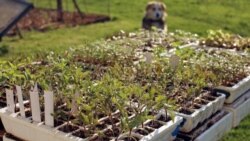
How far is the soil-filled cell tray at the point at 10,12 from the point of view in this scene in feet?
22.0

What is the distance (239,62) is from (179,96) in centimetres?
106

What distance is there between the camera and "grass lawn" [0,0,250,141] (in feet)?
25.2

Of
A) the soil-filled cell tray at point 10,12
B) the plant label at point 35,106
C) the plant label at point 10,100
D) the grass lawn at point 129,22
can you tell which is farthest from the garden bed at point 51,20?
the plant label at point 35,106

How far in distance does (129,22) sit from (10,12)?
12.3 ft

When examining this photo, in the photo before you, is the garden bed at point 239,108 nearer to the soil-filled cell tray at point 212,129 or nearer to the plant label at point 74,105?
the soil-filled cell tray at point 212,129

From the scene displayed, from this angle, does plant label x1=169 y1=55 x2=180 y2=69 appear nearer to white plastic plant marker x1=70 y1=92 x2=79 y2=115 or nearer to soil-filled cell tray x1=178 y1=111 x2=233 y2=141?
soil-filled cell tray x1=178 y1=111 x2=233 y2=141

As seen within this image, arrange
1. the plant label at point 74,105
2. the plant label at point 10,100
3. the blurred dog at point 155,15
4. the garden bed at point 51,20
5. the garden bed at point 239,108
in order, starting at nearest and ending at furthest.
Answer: the plant label at point 74,105 < the plant label at point 10,100 < the garden bed at point 239,108 < the blurred dog at point 155,15 < the garden bed at point 51,20

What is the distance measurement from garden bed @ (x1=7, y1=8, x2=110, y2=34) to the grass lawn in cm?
40

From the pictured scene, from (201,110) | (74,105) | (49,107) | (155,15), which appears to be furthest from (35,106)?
(155,15)

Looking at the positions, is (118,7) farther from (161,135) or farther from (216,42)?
(161,135)

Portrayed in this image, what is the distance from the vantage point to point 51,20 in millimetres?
10203

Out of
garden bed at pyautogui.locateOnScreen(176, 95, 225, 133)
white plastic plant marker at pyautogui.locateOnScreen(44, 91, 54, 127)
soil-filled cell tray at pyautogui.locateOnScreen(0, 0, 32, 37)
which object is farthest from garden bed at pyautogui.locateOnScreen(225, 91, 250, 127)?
soil-filled cell tray at pyautogui.locateOnScreen(0, 0, 32, 37)

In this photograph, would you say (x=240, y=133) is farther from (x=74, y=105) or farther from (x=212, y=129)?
(x=74, y=105)

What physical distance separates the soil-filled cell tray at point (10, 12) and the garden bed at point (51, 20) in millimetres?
1416
